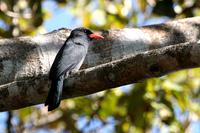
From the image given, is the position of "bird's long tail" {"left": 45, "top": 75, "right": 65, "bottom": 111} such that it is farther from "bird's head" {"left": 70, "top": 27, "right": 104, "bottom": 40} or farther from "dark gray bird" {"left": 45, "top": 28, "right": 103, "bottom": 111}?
"bird's head" {"left": 70, "top": 27, "right": 104, "bottom": 40}

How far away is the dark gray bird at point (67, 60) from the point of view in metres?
2.88

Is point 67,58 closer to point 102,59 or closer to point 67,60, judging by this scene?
point 67,60

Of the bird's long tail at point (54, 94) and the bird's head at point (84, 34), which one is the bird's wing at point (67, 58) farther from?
the bird's long tail at point (54, 94)

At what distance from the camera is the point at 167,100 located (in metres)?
4.73

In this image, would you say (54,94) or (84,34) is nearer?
(54,94)

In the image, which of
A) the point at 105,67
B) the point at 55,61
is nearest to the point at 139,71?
the point at 105,67

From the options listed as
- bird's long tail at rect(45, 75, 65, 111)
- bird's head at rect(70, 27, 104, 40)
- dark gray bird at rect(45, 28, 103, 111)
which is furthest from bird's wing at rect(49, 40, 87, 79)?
bird's long tail at rect(45, 75, 65, 111)

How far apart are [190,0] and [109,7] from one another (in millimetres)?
790

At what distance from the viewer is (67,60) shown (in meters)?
3.63

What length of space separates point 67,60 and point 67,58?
0.02 metres

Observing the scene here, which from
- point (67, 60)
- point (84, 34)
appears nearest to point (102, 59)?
point (67, 60)

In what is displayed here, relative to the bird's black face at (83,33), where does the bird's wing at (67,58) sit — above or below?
above

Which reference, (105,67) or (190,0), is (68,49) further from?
(190,0)

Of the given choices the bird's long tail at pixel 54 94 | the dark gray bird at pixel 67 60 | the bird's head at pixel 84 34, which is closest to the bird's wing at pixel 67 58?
the dark gray bird at pixel 67 60
